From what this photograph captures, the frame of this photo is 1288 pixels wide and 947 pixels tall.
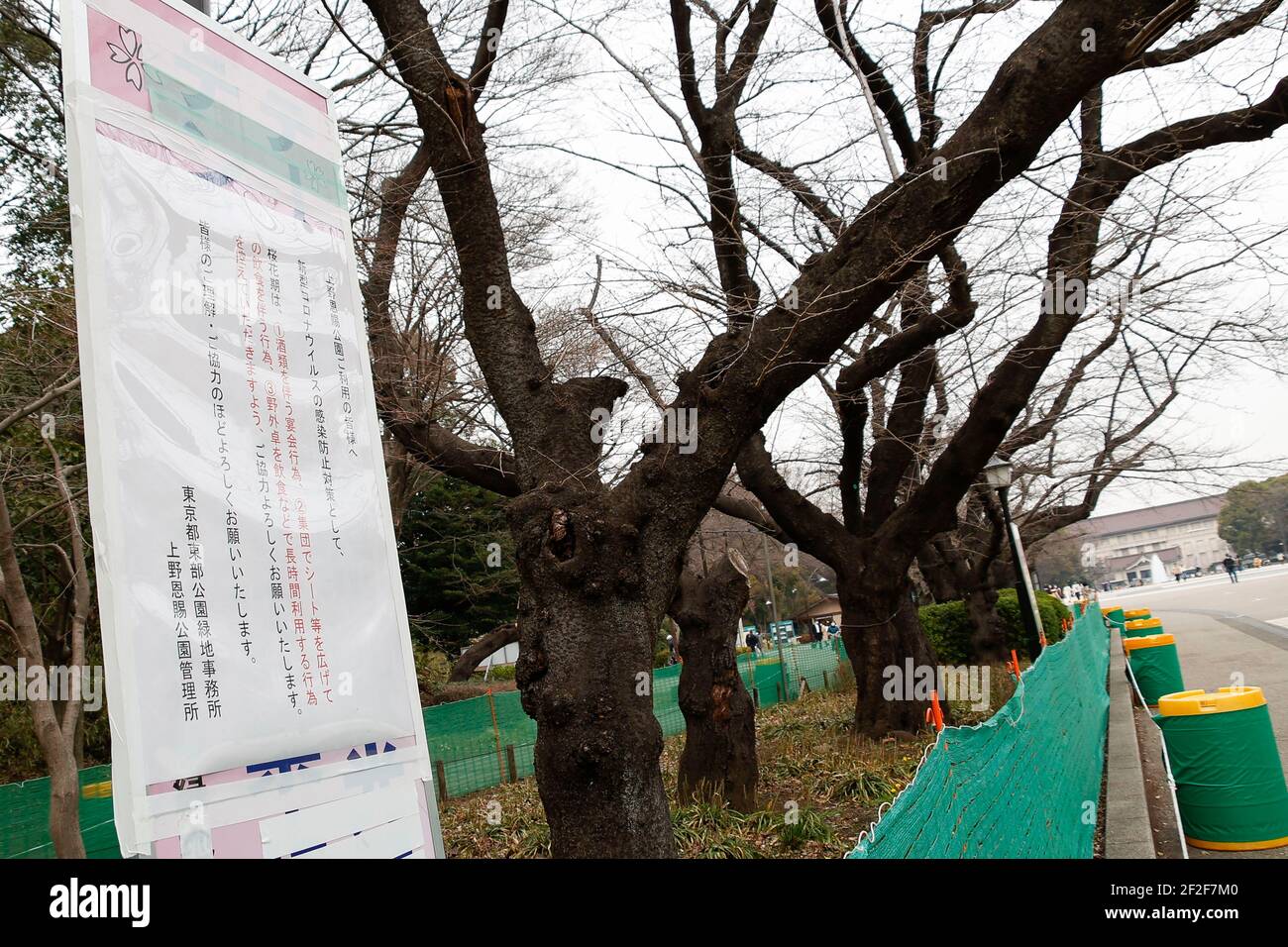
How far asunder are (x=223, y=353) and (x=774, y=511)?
9125mm

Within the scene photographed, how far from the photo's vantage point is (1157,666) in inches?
453

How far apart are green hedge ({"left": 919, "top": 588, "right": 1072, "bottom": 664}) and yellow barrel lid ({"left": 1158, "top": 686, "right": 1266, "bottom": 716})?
639 inches

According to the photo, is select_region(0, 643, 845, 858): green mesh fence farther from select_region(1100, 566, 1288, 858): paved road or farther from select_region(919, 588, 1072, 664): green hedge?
select_region(1100, 566, 1288, 858): paved road

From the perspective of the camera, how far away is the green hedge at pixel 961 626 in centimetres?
2278

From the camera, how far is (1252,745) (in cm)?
618

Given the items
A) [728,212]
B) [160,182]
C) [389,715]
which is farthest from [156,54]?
[728,212]

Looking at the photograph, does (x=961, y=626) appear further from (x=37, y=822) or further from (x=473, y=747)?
(x=37, y=822)

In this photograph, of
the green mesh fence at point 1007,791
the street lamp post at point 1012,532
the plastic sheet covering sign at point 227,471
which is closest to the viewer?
the plastic sheet covering sign at point 227,471

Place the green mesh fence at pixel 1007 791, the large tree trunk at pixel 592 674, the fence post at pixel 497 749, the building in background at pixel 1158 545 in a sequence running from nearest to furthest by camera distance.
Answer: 1. the green mesh fence at pixel 1007 791
2. the large tree trunk at pixel 592 674
3. the fence post at pixel 497 749
4. the building in background at pixel 1158 545

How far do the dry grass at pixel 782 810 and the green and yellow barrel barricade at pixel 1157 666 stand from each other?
333 centimetres

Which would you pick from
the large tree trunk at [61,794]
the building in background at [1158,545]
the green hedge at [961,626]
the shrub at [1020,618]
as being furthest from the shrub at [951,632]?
the building in background at [1158,545]

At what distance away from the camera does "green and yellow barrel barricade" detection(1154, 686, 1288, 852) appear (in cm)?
623

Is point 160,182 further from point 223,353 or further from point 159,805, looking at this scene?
point 159,805

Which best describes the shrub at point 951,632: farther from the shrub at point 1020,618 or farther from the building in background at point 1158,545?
the building in background at point 1158,545
